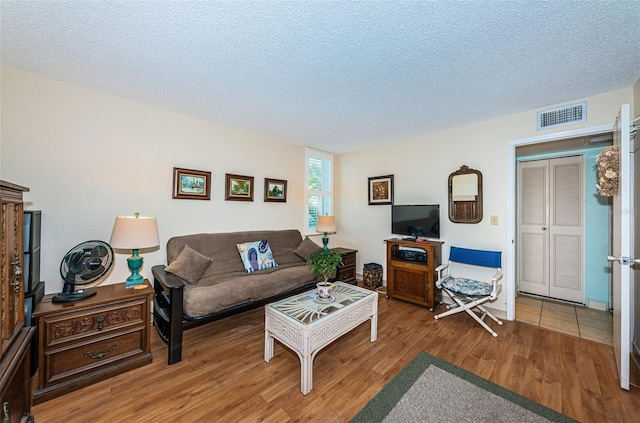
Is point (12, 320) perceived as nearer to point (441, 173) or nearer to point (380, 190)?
point (380, 190)

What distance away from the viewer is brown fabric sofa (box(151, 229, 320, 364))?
2145 millimetres

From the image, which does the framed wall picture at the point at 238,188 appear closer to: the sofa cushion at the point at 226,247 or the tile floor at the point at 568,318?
the sofa cushion at the point at 226,247

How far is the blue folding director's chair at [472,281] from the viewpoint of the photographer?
8.83ft

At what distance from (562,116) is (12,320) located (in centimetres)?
471

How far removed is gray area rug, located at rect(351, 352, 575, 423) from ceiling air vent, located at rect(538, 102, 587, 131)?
2696 mm

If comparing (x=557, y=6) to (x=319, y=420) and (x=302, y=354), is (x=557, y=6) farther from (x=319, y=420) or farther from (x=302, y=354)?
(x=319, y=420)

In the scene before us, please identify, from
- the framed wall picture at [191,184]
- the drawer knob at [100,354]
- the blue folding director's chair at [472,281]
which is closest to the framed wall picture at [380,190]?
the blue folding director's chair at [472,281]

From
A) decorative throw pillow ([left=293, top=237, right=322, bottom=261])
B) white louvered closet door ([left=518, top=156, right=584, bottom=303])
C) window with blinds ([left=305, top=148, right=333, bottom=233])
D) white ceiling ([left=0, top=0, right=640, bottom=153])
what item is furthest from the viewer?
window with blinds ([left=305, top=148, right=333, bottom=233])

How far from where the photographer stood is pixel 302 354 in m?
1.77

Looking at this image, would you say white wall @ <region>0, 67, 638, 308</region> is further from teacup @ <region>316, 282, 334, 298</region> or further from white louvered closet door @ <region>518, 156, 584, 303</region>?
teacup @ <region>316, 282, 334, 298</region>

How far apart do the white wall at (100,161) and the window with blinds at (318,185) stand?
1369 millimetres

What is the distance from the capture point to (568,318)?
2961 mm

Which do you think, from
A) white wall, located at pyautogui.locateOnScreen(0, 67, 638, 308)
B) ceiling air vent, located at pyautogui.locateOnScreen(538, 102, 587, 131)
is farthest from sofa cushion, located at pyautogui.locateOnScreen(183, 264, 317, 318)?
ceiling air vent, located at pyautogui.locateOnScreen(538, 102, 587, 131)

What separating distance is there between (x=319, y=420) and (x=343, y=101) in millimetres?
2713
